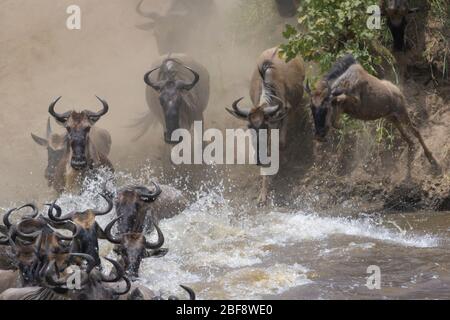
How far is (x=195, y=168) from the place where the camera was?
15.4m

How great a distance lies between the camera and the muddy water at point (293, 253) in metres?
10.1

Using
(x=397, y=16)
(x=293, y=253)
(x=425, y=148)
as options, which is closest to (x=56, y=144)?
(x=293, y=253)

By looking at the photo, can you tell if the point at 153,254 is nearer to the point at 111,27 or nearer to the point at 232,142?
the point at 232,142

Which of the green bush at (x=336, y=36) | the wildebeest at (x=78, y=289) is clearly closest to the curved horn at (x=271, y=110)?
the green bush at (x=336, y=36)

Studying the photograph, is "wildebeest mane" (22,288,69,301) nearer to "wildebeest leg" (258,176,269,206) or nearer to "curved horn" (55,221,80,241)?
"curved horn" (55,221,80,241)

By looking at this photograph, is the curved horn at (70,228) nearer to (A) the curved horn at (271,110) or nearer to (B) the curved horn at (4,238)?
(B) the curved horn at (4,238)

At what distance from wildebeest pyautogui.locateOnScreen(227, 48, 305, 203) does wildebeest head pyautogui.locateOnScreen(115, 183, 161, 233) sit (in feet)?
9.67

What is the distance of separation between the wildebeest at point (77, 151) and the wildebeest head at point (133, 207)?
1900 millimetres

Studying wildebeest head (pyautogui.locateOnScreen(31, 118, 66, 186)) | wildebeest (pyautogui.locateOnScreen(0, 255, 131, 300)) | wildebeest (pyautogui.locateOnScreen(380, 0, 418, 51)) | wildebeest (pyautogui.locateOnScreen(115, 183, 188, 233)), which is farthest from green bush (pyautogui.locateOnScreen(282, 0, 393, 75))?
wildebeest (pyautogui.locateOnScreen(0, 255, 131, 300))

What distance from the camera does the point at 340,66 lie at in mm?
12891

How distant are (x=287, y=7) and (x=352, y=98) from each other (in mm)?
4236

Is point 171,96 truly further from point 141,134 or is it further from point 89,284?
point 89,284
